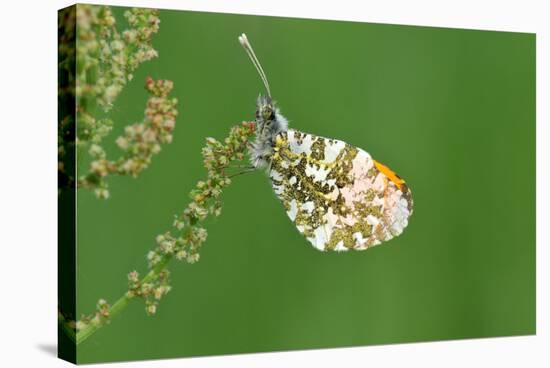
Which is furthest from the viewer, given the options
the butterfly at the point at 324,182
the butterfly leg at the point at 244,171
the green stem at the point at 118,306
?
the butterfly at the point at 324,182

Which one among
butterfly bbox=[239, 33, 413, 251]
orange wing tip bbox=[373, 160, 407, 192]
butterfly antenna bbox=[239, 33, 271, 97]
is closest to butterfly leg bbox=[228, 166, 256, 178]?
butterfly bbox=[239, 33, 413, 251]

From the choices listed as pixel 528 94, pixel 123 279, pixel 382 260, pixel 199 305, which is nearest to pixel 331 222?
pixel 382 260

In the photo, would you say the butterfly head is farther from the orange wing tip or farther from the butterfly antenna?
the orange wing tip

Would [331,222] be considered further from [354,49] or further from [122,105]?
[122,105]

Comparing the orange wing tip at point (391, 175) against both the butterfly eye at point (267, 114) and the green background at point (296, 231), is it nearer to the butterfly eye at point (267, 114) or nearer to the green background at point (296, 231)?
the green background at point (296, 231)

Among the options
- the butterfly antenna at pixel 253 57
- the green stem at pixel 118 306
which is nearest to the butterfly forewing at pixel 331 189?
the butterfly antenna at pixel 253 57

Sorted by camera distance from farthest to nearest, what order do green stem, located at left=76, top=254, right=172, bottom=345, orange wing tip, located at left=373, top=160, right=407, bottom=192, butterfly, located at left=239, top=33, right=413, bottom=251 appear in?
1. orange wing tip, located at left=373, top=160, right=407, bottom=192
2. butterfly, located at left=239, top=33, right=413, bottom=251
3. green stem, located at left=76, top=254, right=172, bottom=345
